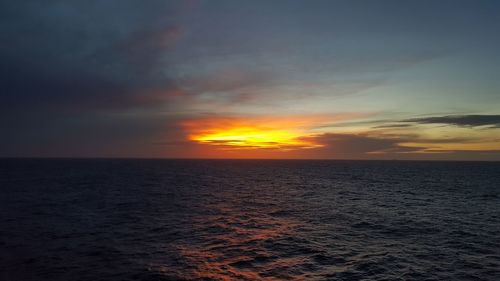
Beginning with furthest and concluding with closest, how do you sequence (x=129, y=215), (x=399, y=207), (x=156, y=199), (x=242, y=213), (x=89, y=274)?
(x=156, y=199)
(x=399, y=207)
(x=242, y=213)
(x=129, y=215)
(x=89, y=274)

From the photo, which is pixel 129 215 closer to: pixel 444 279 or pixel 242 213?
pixel 242 213

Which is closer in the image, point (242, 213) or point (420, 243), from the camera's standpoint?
point (420, 243)

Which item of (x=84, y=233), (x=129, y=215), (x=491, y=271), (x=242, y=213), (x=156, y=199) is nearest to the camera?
(x=491, y=271)

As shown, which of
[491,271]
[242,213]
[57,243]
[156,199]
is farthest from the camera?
[156,199]

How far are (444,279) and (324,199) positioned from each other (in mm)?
42345

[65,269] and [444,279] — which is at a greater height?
[65,269]

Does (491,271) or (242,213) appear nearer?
(491,271)

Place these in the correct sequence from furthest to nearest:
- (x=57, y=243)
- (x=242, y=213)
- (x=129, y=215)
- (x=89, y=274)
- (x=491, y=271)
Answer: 1. (x=242, y=213)
2. (x=129, y=215)
3. (x=57, y=243)
4. (x=491, y=271)
5. (x=89, y=274)

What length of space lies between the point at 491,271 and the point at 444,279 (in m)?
4.21

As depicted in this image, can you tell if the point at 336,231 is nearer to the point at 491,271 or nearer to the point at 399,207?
the point at 491,271

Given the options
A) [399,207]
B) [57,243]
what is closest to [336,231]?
[399,207]

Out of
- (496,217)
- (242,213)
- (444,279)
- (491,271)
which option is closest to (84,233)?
(242,213)

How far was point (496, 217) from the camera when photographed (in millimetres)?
46812

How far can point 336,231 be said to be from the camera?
37344mm
